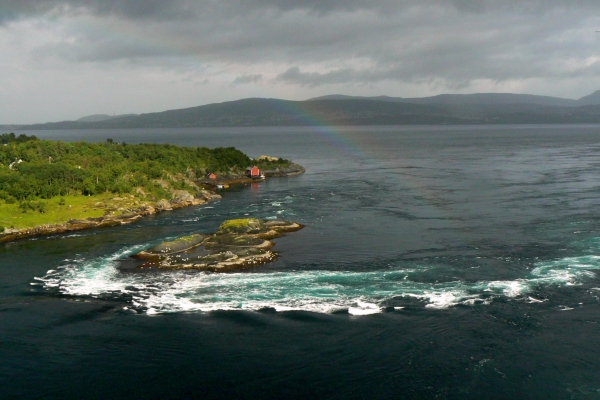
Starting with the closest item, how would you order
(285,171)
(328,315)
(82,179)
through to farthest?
(328,315) → (82,179) → (285,171)

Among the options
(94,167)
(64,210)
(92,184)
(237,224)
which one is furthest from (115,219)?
(94,167)

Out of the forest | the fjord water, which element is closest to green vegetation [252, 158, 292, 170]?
the forest

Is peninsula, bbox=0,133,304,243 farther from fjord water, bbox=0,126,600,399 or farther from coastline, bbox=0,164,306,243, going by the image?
fjord water, bbox=0,126,600,399

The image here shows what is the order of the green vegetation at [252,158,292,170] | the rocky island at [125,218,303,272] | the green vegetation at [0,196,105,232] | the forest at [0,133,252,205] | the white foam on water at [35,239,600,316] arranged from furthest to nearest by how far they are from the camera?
the green vegetation at [252,158,292,170] → the forest at [0,133,252,205] → the green vegetation at [0,196,105,232] → the rocky island at [125,218,303,272] → the white foam on water at [35,239,600,316]

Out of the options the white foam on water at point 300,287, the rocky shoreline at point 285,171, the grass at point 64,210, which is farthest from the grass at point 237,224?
the rocky shoreline at point 285,171

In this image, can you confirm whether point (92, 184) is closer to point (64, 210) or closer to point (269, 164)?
point (64, 210)
